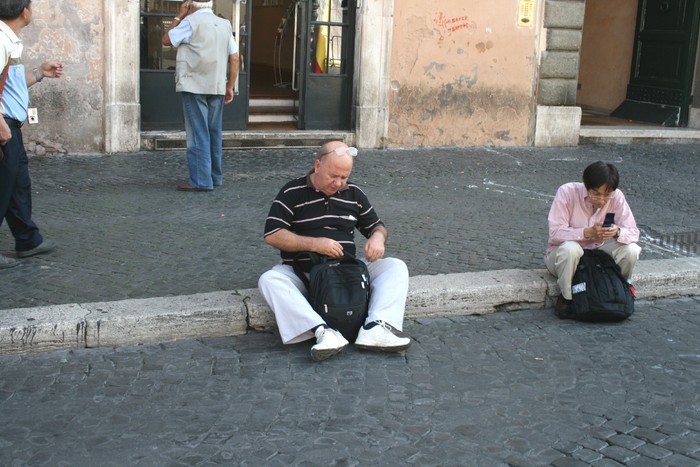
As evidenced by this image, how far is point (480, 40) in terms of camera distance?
1166cm

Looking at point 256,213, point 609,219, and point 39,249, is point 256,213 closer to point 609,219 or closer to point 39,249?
point 39,249

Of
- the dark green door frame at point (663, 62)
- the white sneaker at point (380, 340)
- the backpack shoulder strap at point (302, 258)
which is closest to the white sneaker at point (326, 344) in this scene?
the white sneaker at point (380, 340)

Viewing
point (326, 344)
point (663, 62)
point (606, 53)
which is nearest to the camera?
point (326, 344)

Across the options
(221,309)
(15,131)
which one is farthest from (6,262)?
(221,309)

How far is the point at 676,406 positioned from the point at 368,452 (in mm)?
1469

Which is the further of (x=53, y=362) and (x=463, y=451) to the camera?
(x=53, y=362)

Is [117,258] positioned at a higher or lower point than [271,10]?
lower

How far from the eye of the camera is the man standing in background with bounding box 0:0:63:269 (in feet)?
18.5

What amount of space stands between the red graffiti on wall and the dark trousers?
6.47m

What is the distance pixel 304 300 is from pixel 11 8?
2.53 m

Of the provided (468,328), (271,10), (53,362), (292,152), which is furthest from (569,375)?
(271,10)

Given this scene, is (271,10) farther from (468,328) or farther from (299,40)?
(468,328)

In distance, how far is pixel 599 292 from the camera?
5395 mm

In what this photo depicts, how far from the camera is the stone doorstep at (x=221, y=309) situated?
4.75 m
